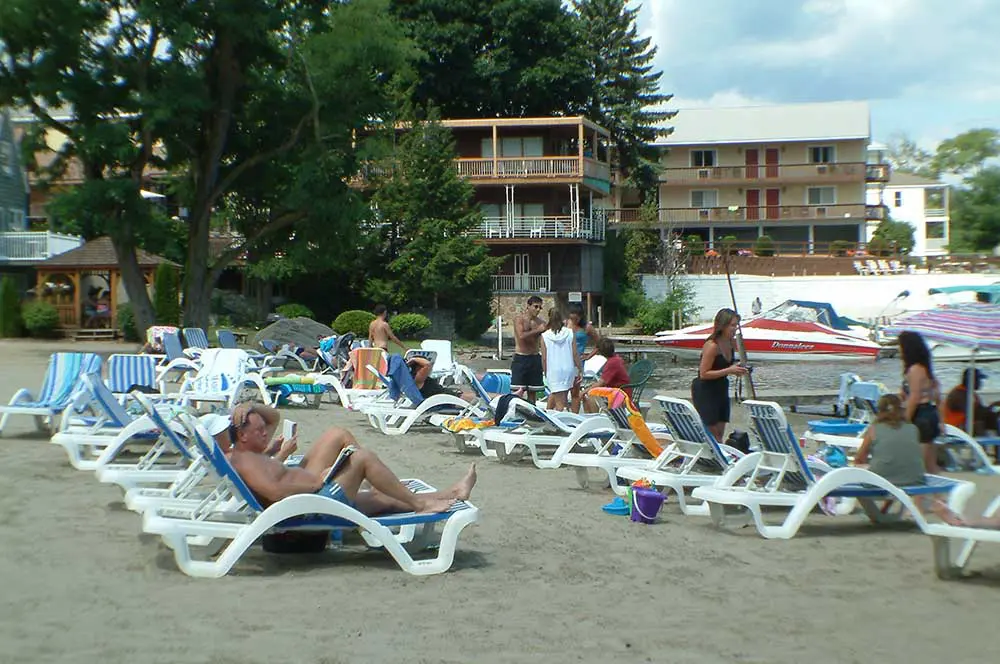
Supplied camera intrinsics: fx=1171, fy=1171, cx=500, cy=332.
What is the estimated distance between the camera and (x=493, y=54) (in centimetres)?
5416

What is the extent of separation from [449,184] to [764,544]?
36.0 metres

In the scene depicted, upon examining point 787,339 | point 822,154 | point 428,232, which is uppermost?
point 822,154

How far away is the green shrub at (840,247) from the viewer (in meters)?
54.4

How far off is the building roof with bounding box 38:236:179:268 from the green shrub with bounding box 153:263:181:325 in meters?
1.82

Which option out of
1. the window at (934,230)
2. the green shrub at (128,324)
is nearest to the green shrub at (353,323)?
the green shrub at (128,324)

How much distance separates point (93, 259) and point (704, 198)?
118 ft

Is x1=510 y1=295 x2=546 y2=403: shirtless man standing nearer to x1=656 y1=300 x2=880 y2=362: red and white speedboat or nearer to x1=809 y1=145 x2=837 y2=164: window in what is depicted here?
x1=656 y1=300 x2=880 y2=362: red and white speedboat

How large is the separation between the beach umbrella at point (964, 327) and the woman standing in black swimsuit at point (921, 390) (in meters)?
0.85

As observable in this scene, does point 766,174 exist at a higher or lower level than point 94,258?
higher

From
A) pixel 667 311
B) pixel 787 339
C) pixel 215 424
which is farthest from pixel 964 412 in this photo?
pixel 667 311

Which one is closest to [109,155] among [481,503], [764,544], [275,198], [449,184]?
[275,198]

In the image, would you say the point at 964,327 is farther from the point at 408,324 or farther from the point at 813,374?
the point at 408,324

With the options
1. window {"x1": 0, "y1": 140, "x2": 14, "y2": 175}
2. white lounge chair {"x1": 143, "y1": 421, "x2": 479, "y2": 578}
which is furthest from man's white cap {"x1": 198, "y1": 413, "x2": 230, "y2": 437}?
window {"x1": 0, "y1": 140, "x2": 14, "y2": 175}

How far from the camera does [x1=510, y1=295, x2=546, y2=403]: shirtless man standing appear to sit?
1459 centimetres
